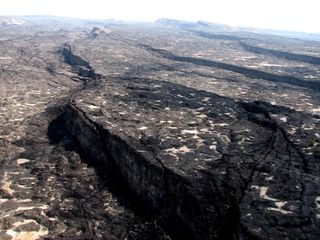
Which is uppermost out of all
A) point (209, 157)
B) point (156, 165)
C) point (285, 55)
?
point (209, 157)

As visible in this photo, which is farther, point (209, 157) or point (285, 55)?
point (285, 55)

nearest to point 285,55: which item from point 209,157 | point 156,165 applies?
point 209,157

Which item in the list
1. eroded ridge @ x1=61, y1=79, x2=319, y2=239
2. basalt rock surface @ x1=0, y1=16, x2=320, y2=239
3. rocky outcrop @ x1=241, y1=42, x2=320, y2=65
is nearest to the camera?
eroded ridge @ x1=61, y1=79, x2=319, y2=239

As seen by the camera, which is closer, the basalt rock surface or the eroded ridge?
the eroded ridge

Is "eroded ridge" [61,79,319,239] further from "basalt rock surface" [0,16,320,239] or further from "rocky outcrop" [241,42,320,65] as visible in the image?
"rocky outcrop" [241,42,320,65]

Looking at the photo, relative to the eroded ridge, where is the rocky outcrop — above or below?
below

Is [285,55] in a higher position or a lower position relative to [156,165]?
lower

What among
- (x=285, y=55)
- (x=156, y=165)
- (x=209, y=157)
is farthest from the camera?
(x=285, y=55)

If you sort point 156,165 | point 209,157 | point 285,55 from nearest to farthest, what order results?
point 156,165, point 209,157, point 285,55

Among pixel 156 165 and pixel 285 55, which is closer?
pixel 156 165

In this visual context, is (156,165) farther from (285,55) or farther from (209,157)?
(285,55)

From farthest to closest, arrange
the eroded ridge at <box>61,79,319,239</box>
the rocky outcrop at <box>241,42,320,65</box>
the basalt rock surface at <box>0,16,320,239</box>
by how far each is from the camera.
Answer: the rocky outcrop at <box>241,42,320,65</box> → the basalt rock surface at <box>0,16,320,239</box> → the eroded ridge at <box>61,79,319,239</box>

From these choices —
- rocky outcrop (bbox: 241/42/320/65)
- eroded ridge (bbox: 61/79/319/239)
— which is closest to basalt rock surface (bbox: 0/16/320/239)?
eroded ridge (bbox: 61/79/319/239)
